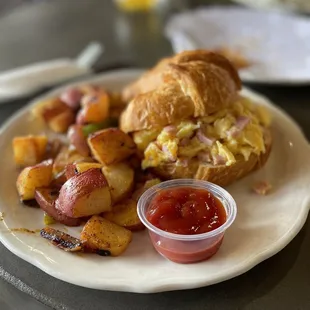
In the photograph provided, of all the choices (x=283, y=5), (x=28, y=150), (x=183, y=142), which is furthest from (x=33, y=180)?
(x=283, y=5)

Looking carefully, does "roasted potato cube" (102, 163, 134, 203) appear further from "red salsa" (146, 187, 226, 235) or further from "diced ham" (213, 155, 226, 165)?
"diced ham" (213, 155, 226, 165)

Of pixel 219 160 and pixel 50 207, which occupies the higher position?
pixel 50 207

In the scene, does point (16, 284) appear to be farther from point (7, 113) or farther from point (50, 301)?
point (7, 113)

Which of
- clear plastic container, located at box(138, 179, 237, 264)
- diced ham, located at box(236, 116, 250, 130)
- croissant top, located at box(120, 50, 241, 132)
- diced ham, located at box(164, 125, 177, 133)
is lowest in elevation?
clear plastic container, located at box(138, 179, 237, 264)

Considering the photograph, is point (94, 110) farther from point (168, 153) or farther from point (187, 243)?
point (187, 243)

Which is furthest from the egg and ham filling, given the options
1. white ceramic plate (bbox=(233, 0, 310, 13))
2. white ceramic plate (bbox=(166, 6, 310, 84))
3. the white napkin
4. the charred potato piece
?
white ceramic plate (bbox=(233, 0, 310, 13))

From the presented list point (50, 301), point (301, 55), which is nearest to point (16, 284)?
point (50, 301)
